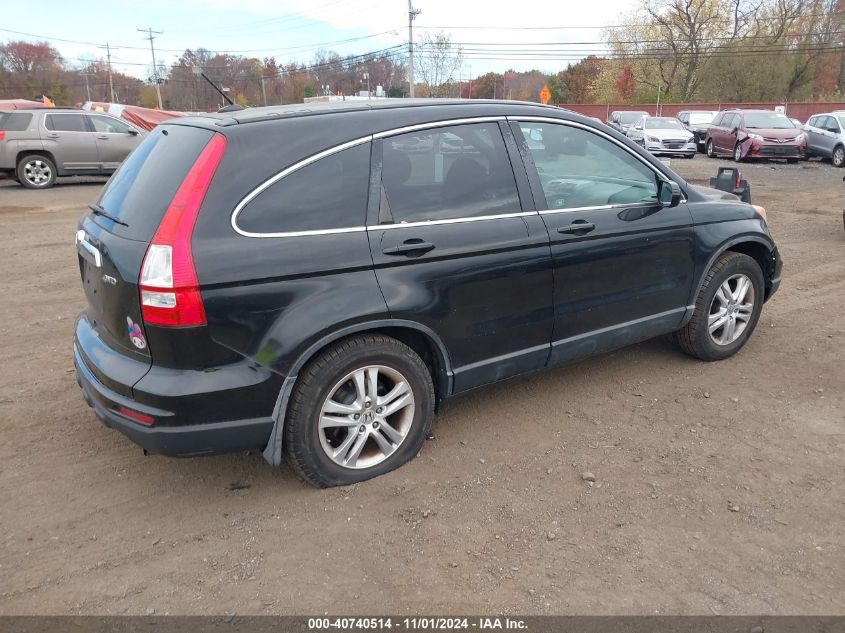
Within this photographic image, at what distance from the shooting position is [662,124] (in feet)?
76.5

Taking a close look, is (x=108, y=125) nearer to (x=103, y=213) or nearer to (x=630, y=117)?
(x=103, y=213)

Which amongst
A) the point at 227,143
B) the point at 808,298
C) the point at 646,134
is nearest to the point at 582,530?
the point at 227,143

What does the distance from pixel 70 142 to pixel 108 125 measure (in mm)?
938

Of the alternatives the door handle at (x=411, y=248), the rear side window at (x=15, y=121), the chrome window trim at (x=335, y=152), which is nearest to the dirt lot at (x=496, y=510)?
the door handle at (x=411, y=248)

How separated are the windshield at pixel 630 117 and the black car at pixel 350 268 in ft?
75.0

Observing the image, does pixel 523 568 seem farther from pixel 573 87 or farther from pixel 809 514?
pixel 573 87

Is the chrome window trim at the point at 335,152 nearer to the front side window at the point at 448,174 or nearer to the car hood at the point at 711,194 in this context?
the front side window at the point at 448,174

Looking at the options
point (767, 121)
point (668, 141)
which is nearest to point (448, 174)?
point (767, 121)

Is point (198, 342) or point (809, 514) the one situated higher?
point (198, 342)

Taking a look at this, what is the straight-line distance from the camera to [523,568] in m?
2.74

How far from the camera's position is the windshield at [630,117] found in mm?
25089

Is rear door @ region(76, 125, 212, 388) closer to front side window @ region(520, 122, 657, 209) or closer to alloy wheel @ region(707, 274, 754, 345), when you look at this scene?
front side window @ region(520, 122, 657, 209)
